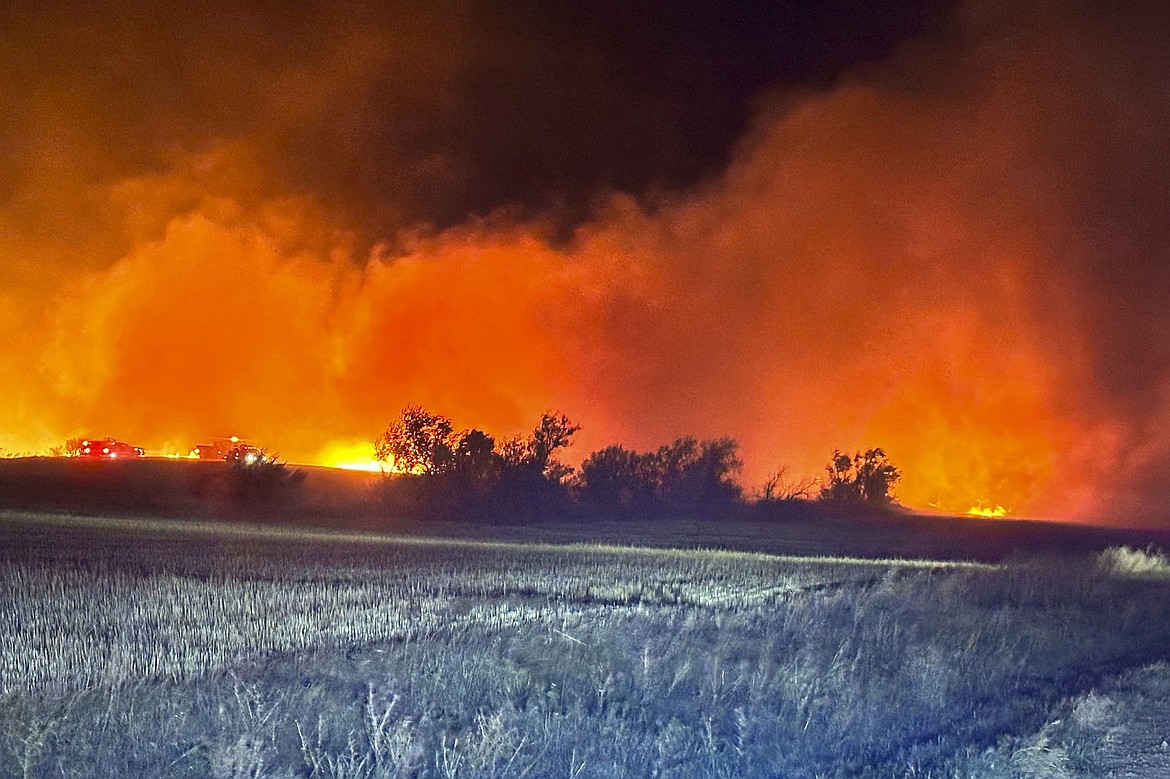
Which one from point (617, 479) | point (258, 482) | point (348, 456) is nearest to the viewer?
point (258, 482)

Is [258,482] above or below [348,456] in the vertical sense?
below

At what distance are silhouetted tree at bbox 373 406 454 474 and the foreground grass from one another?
2654cm

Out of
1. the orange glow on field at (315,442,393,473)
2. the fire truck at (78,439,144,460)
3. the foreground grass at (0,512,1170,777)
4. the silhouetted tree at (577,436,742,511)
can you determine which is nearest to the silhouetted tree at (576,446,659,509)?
the silhouetted tree at (577,436,742,511)

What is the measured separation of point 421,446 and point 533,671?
38.1 metres

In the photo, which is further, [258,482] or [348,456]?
[348,456]

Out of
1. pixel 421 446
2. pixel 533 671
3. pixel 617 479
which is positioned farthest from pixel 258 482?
pixel 533 671

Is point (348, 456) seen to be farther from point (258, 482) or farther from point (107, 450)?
point (258, 482)

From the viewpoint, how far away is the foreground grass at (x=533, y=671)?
9102 mm

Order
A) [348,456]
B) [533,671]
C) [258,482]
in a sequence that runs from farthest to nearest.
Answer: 1. [348,456]
2. [258,482]
3. [533,671]

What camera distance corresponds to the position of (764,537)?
4300cm

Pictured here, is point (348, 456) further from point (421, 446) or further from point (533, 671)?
point (533, 671)

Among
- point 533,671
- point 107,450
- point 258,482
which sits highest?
point 107,450

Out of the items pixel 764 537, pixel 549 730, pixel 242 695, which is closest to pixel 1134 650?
pixel 549 730

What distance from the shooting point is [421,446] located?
49688 mm
